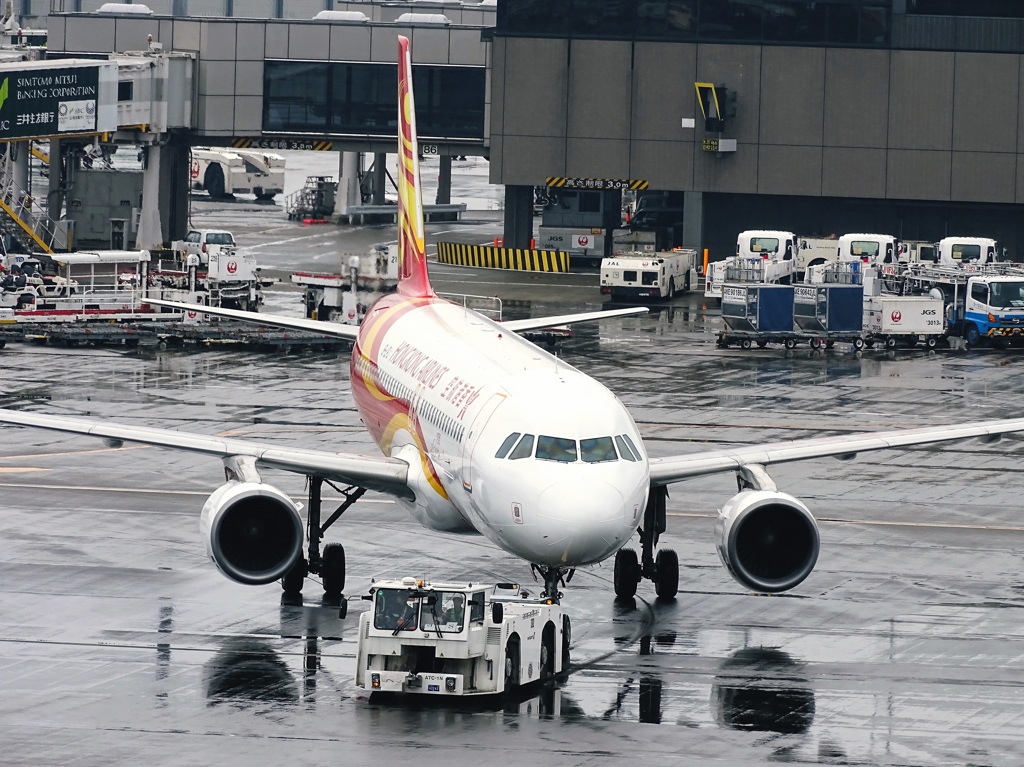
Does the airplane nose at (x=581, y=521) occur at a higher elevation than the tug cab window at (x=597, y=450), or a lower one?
lower

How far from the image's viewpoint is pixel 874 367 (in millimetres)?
68000

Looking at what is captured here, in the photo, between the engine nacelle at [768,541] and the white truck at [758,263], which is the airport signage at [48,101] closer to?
the white truck at [758,263]

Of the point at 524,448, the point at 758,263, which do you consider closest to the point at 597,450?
the point at 524,448

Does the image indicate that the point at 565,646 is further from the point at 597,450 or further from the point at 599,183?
the point at 599,183

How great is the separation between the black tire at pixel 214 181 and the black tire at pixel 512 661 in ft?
379

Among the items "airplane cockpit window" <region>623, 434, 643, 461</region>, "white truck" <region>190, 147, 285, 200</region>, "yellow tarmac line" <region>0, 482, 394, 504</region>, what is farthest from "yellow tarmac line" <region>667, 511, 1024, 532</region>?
"white truck" <region>190, 147, 285, 200</region>

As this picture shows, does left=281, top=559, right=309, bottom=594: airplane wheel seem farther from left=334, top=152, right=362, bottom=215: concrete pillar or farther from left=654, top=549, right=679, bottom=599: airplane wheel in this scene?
left=334, top=152, right=362, bottom=215: concrete pillar

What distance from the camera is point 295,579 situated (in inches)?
1393

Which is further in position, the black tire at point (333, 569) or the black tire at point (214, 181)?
the black tire at point (214, 181)

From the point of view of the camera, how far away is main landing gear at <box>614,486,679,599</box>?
35188 millimetres

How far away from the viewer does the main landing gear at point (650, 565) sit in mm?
35188

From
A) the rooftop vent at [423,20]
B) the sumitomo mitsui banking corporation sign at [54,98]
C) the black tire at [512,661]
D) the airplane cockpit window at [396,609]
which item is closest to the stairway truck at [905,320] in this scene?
the sumitomo mitsui banking corporation sign at [54,98]

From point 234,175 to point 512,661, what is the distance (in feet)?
380

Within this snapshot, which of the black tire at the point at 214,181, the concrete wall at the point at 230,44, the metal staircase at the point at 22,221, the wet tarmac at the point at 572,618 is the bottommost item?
the wet tarmac at the point at 572,618
